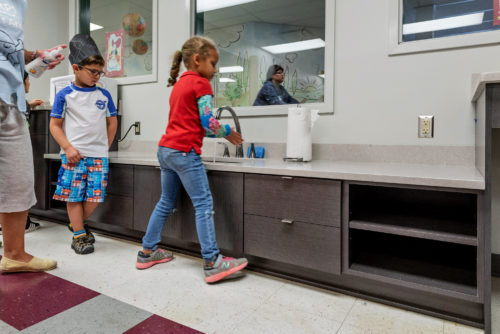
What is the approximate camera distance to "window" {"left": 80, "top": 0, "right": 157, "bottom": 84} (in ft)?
9.01

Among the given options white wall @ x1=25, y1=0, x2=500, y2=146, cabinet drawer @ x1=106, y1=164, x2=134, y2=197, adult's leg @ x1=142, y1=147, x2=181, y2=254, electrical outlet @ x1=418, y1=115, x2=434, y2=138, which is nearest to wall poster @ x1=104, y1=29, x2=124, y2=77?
cabinet drawer @ x1=106, y1=164, x2=134, y2=197

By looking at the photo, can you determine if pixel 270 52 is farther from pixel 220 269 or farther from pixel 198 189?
pixel 220 269

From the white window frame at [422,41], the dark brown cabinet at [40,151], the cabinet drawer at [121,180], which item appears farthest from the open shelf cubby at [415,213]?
the dark brown cabinet at [40,151]

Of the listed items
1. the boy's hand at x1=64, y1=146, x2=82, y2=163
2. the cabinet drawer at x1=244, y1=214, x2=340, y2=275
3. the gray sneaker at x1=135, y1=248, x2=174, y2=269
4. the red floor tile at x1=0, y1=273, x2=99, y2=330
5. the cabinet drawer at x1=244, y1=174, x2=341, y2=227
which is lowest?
the red floor tile at x1=0, y1=273, x2=99, y2=330

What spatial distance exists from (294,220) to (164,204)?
0.68m

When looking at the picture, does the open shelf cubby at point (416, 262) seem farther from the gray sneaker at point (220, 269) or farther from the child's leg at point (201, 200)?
the child's leg at point (201, 200)

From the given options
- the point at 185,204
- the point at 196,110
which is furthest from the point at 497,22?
the point at 185,204

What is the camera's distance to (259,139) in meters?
2.16

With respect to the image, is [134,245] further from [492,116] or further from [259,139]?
[492,116]

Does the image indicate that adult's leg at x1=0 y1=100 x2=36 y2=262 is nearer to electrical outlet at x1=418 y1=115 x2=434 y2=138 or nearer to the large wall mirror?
the large wall mirror

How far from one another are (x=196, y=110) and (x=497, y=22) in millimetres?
1514

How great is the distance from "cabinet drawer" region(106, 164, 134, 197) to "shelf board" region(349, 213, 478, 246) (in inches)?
52.8

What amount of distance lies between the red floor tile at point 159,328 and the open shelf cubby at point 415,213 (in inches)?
29.6

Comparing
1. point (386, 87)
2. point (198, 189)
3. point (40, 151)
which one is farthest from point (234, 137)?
point (40, 151)
